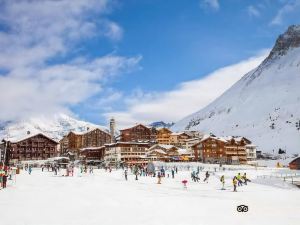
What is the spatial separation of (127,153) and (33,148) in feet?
98.6

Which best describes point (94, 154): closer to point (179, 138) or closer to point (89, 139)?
point (89, 139)

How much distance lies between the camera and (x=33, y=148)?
10925cm

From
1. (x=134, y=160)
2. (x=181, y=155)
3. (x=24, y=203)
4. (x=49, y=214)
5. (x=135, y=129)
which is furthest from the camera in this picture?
(x=135, y=129)

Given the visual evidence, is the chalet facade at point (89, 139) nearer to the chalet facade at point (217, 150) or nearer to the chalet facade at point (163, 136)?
the chalet facade at point (163, 136)

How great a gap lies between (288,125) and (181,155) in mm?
84234

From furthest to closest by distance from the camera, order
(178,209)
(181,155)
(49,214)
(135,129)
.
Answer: (135,129)
(181,155)
(178,209)
(49,214)

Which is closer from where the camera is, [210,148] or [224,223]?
[224,223]

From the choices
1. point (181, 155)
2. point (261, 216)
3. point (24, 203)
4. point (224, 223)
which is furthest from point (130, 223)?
point (181, 155)

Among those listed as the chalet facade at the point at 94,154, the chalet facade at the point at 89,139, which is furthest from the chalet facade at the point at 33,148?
the chalet facade at the point at 89,139

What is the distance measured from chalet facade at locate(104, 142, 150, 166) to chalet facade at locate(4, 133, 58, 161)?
72.1 feet

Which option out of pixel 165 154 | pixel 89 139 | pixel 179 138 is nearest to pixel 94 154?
pixel 89 139

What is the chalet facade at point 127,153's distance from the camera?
311 feet

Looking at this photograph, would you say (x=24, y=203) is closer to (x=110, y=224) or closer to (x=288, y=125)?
(x=110, y=224)

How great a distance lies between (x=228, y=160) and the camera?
357 feet
